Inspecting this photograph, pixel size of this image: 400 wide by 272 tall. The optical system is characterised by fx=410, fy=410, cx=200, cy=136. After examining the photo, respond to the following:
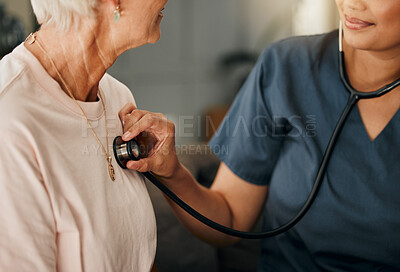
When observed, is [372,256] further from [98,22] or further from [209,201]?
[98,22]

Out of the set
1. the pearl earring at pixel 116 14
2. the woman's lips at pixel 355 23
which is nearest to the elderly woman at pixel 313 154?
the woman's lips at pixel 355 23

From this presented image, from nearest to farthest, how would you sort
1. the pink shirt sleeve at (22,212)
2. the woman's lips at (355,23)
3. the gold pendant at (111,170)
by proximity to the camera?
the pink shirt sleeve at (22,212), the gold pendant at (111,170), the woman's lips at (355,23)

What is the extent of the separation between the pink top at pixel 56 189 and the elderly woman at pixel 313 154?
85 mm

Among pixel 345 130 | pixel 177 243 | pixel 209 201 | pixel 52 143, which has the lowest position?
pixel 177 243

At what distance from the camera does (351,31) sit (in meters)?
0.75

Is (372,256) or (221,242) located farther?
(221,242)

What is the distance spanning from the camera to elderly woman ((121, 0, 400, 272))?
76 centimetres

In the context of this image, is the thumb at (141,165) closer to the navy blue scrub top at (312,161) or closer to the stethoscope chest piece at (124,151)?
the stethoscope chest piece at (124,151)

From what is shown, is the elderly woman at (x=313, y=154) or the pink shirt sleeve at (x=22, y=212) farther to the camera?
the elderly woman at (x=313, y=154)

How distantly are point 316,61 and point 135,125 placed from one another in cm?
48

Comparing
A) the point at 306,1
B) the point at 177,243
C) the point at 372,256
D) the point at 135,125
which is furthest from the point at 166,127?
the point at 306,1

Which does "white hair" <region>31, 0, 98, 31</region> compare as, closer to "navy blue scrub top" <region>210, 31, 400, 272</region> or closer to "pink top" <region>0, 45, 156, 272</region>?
"pink top" <region>0, 45, 156, 272</region>

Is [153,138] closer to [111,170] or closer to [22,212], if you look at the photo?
[111,170]

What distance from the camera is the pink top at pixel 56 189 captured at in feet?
1.58
